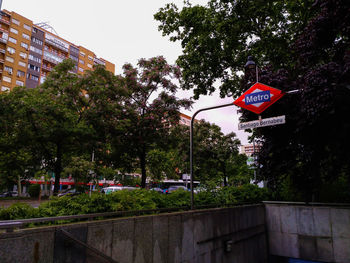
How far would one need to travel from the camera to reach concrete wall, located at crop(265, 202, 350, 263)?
919 cm

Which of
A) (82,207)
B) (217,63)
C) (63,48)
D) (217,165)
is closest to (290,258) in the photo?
(82,207)

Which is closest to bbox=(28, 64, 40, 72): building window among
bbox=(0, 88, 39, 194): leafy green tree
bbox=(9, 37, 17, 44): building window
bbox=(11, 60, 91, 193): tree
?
bbox=(9, 37, 17, 44): building window

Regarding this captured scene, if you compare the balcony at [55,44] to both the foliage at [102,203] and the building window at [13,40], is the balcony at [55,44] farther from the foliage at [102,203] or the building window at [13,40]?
the foliage at [102,203]

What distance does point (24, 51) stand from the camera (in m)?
54.5

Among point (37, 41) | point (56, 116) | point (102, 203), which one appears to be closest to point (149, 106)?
point (56, 116)

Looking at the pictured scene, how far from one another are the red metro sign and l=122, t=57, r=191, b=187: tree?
10851mm

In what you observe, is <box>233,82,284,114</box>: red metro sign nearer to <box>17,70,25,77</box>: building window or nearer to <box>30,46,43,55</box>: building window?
<box>17,70,25,77</box>: building window

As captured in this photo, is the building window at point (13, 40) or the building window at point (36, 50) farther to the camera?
the building window at point (36, 50)

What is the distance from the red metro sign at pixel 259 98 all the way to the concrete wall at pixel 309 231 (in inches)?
231

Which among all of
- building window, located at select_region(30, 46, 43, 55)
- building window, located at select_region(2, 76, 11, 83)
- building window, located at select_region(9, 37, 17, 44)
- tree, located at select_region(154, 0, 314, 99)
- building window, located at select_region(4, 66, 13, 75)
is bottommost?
tree, located at select_region(154, 0, 314, 99)

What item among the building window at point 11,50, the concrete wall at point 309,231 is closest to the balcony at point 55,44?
the building window at point 11,50

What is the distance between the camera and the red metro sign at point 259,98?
20.6ft

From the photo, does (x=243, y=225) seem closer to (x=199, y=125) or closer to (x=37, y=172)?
(x=37, y=172)

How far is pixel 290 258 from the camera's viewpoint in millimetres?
10188
